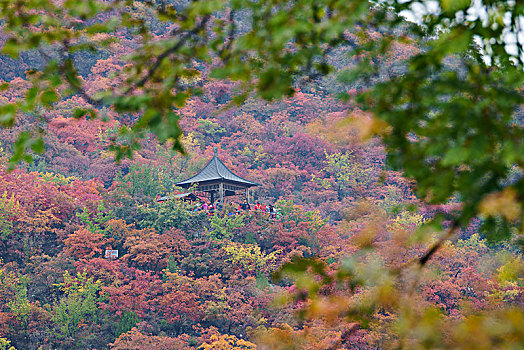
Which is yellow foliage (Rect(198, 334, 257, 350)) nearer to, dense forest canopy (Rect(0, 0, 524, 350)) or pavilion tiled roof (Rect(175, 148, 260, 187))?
dense forest canopy (Rect(0, 0, 524, 350))

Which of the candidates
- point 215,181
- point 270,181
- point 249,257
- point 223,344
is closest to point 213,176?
point 215,181

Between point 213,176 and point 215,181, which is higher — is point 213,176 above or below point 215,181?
above

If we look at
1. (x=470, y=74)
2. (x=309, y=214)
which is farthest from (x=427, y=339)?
(x=309, y=214)

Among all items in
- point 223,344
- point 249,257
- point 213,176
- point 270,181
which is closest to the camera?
point 223,344

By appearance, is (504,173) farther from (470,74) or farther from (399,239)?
(399,239)

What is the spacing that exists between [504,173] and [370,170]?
1837 cm

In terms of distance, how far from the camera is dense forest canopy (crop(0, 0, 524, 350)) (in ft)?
5.18

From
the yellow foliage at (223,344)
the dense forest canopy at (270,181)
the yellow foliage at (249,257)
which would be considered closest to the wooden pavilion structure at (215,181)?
the dense forest canopy at (270,181)

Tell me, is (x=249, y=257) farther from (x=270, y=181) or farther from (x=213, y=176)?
(x=270, y=181)

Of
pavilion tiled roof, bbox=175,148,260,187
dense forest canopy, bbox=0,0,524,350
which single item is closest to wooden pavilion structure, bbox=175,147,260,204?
pavilion tiled roof, bbox=175,148,260,187

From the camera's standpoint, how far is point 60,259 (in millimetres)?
10500

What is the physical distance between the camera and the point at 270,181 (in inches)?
743

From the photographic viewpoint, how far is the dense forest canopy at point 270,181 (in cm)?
→ 158

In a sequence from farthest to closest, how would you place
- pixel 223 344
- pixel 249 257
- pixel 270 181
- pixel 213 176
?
pixel 270 181, pixel 213 176, pixel 249 257, pixel 223 344
